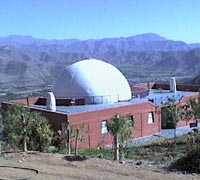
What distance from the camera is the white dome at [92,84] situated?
32156 millimetres

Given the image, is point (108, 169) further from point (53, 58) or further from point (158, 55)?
point (158, 55)

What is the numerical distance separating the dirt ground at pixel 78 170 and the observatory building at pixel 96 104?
1261 centimetres

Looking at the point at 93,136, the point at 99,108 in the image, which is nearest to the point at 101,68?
the point at 99,108

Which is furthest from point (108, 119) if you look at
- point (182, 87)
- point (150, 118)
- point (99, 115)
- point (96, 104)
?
point (182, 87)

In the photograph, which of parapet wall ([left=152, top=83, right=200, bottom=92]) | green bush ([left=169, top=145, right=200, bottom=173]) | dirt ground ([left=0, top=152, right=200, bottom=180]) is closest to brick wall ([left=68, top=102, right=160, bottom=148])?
parapet wall ([left=152, top=83, right=200, bottom=92])

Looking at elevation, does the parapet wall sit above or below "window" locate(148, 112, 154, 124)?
above

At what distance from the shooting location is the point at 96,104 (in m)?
31.8

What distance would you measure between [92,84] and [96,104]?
5.43 ft

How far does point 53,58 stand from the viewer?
17912 centimetres

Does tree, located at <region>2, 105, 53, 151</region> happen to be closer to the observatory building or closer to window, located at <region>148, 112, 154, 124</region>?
the observatory building

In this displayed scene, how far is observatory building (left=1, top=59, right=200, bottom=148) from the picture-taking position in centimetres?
2745

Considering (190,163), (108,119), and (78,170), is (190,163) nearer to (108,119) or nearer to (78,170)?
(78,170)

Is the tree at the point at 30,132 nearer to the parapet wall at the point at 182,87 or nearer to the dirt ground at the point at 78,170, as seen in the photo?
the dirt ground at the point at 78,170

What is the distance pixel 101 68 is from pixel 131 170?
2253 centimetres
